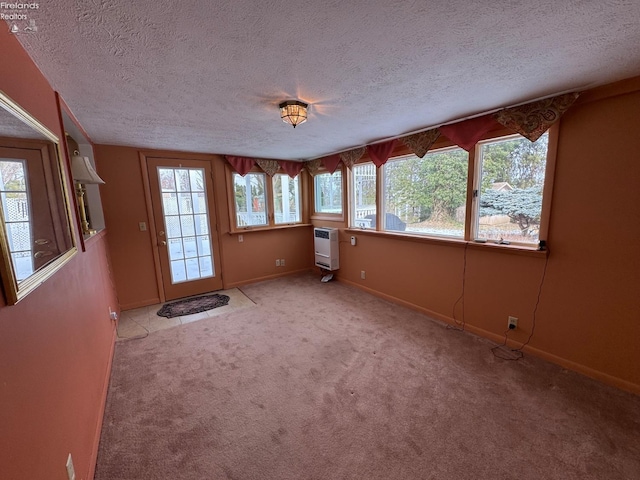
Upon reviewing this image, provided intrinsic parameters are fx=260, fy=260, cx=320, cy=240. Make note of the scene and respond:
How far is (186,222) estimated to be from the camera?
3797mm

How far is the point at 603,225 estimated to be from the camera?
187cm

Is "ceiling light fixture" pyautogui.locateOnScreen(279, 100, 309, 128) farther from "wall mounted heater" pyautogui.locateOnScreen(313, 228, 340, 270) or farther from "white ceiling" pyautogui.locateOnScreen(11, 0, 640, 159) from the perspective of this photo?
"wall mounted heater" pyautogui.locateOnScreen(313, 228, 340, 270)

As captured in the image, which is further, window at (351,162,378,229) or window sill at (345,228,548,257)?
window at (351,162,378,229)

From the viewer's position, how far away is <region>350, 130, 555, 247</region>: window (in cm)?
223

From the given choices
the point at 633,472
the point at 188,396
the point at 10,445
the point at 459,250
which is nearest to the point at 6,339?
the point at 10,445

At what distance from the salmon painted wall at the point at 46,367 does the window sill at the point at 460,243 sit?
3008mm

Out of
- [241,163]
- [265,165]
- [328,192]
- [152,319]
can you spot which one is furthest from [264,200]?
[152,319]

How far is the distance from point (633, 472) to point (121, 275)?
4716 mm

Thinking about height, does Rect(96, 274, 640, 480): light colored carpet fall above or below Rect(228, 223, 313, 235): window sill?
below

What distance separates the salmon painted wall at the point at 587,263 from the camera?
5.81 feet

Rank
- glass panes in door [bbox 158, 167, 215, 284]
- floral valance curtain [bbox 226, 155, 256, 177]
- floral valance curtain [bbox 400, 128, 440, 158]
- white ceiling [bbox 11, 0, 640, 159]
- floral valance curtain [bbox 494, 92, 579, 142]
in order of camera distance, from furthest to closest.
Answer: floral valance curtain [bbox 226, 155, 256, 177] → glass panes in door [bbox 158, 167, 215, 284] → floral valance curtain [bbox 400, 128, 440, 158] → floral valance curtain [bbox 494, 92, 579, 142] → white ceiling [bbox 11, 0, 640, 159]

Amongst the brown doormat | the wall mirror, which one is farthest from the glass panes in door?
the wall mirror

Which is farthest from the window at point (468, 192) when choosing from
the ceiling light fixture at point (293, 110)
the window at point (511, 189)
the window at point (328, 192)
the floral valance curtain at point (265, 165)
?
the ceiling light fixture at point (293, 110)

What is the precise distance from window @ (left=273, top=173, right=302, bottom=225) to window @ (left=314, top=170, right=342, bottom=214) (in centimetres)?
37
